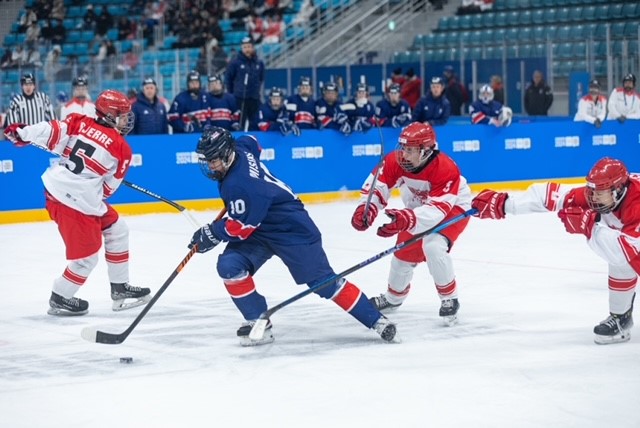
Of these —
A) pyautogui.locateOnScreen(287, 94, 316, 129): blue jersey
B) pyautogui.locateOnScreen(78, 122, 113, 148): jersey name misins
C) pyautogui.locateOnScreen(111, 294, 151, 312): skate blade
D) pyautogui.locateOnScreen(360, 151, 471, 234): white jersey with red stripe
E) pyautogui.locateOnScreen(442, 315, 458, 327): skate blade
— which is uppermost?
pyautogui.locateOnScreen(78, 122, 113, 148): jersey name misins

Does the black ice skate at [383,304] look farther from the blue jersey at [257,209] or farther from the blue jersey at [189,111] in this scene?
the blue jersey at [189,111]

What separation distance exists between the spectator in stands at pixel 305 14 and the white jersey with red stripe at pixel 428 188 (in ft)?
52.0

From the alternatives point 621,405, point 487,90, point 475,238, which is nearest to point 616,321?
point 621,405

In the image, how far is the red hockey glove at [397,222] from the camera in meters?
6.57

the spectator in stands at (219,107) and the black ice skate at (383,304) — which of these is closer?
the black ice skate at (383,304)

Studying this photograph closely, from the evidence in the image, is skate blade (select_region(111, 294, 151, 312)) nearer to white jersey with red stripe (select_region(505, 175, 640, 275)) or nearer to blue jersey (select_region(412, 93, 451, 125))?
white jersey with red stripe (select_region(505, 175, 640, 275))

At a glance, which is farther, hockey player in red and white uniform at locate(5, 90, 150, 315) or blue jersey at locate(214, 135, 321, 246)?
hockey player in red and white uniform at locate(5, 90, 150, 315)

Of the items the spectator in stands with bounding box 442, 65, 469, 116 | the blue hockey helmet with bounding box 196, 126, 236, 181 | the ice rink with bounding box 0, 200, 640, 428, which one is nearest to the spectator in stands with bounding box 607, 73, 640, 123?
the spectator in stands with bounding box 442, 65, 469, 116

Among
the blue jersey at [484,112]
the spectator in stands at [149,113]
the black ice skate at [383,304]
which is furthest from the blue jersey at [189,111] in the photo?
the black ice skate at [383,304]

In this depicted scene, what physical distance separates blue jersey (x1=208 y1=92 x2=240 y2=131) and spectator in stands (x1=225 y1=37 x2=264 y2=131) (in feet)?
1.61

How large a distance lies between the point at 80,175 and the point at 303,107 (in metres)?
6.45

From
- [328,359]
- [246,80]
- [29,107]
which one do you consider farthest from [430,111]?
[328,359]

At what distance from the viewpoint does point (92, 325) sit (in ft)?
23.3

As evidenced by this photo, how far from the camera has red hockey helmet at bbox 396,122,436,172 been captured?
6.57 m
